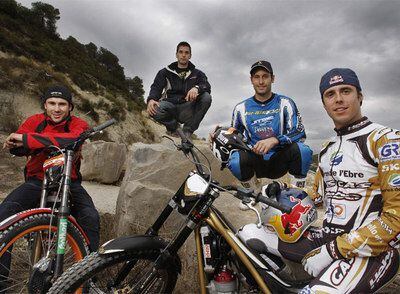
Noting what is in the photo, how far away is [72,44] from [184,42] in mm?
28107

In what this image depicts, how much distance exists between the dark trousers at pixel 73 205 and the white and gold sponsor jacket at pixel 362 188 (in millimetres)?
2315

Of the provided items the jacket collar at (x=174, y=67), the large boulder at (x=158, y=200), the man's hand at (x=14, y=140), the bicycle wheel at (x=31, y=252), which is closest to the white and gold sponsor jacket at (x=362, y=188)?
the large boulder at (x=158, y=200)

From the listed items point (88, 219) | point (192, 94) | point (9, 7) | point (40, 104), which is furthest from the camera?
point (9, 7)

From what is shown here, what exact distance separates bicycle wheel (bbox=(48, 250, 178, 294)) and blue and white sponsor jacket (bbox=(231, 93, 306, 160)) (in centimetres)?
230

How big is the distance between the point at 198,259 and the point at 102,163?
23.1ft

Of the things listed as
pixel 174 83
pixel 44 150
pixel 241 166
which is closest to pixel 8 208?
pixel 44 150

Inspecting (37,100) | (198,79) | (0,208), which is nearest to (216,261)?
(0,208)

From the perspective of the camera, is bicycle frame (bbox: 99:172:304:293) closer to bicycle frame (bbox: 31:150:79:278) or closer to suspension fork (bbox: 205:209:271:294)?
suspension fork (bbox: 205:209:271:294)

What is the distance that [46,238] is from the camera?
9.71 feet

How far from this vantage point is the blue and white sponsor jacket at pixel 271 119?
4.15 m

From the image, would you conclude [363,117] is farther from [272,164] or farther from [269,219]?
[272,164]

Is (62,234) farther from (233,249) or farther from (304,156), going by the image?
(304,156)

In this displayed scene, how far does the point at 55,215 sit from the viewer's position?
2.93 metres

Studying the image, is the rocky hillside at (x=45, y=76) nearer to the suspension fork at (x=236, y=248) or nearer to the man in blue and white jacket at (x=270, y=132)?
the man in blue and white jacket at (x=270, y=132)
